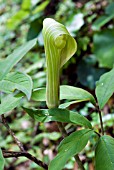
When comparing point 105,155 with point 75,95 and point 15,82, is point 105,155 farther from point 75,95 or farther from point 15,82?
point 15,82

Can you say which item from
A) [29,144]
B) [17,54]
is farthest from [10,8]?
[17,54]

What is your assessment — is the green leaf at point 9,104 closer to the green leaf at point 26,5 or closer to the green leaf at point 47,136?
the green leaf at point 47,136

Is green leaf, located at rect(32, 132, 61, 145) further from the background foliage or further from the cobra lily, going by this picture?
the cobra lily

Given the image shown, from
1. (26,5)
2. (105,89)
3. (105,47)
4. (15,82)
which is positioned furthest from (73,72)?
(15,82)

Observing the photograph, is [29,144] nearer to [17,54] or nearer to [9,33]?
[17,54]

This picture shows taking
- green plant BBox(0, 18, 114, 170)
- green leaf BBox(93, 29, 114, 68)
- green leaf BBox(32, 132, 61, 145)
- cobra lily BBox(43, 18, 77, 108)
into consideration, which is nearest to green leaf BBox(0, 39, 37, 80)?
green plant BBox(0, 18, 114, 170)

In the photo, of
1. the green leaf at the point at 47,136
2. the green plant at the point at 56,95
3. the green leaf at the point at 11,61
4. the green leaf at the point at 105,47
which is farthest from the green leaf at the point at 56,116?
the green leaf at the point at 105,47
